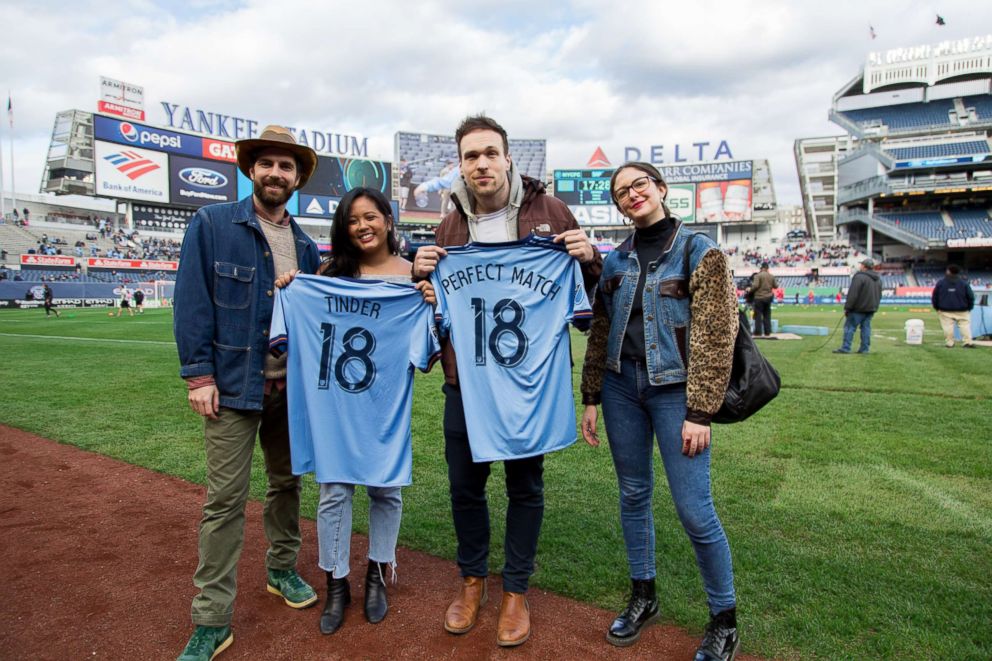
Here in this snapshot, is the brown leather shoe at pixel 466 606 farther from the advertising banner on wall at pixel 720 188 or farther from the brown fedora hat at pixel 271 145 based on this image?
the advertising banner on wall at pixel 720 188

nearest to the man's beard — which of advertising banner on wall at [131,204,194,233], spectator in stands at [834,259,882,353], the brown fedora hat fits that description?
the brown fedora hat

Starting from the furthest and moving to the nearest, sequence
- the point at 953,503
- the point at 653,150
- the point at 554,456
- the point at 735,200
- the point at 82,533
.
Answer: the point at 653,150 < the point at 735,200 < the point at 554,456 < the point at 953,503 < the point at 82,533

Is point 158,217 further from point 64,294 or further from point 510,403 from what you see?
point 510,403

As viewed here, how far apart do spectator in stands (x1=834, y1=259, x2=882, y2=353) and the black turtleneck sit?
38.5 feet

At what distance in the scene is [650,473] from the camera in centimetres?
288

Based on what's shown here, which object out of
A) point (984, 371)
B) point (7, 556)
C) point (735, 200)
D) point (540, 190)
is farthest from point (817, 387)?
point (735, 200)

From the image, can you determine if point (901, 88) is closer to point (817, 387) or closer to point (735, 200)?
point (735, 200)

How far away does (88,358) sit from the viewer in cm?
1298

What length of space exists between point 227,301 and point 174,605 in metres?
1.63

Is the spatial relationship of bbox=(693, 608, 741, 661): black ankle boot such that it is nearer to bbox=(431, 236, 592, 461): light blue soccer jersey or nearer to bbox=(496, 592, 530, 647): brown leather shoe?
bbox=(496, 592, 530, 647): brown leather shoe

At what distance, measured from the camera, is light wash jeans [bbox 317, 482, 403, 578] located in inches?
121

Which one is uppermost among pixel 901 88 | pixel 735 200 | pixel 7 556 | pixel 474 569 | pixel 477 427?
pixel 901 88

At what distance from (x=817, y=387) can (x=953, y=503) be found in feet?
16.2

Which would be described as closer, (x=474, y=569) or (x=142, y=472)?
(x=474, y=569)
